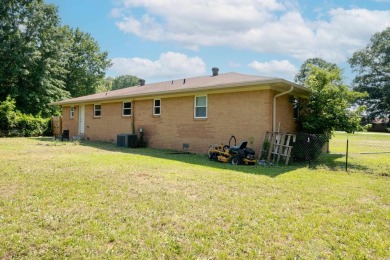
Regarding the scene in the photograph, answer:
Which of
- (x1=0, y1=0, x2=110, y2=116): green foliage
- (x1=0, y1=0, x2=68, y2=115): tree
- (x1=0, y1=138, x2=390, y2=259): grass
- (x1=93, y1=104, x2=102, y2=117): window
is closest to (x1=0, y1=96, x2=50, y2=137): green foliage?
(x1=0, y1=0, x2=110, y2=116): green foliage

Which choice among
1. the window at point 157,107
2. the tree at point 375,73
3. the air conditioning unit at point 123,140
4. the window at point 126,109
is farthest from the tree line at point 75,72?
the window at point 126,109

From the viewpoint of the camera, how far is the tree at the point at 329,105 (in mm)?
10773

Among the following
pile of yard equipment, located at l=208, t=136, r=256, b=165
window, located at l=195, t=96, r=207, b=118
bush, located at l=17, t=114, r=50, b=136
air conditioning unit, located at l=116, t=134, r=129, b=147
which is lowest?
pile of yard equipment, located at l=208, t=136, r=256, b=165

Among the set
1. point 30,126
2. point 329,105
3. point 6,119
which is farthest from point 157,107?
point 6,119

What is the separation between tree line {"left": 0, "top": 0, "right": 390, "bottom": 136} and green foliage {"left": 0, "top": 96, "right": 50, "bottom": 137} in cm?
26

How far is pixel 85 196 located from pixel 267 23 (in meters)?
12.8

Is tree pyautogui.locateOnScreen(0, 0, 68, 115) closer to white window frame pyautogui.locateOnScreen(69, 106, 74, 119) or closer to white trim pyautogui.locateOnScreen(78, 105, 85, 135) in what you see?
white window frame pyautogui.locateOnScreen(69, 106, 74, 119)

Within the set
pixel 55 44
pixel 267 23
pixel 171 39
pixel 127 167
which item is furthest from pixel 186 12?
pixel 55 44

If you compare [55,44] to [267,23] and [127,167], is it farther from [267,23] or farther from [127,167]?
[127,167]

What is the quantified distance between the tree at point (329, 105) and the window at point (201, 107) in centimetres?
427

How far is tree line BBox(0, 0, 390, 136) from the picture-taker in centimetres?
1114

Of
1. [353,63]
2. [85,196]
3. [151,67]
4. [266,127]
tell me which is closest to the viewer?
[85,196]

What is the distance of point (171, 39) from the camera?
19.8 metres

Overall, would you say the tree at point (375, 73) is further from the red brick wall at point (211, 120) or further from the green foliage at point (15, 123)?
the green foliage at point (15, 123)
